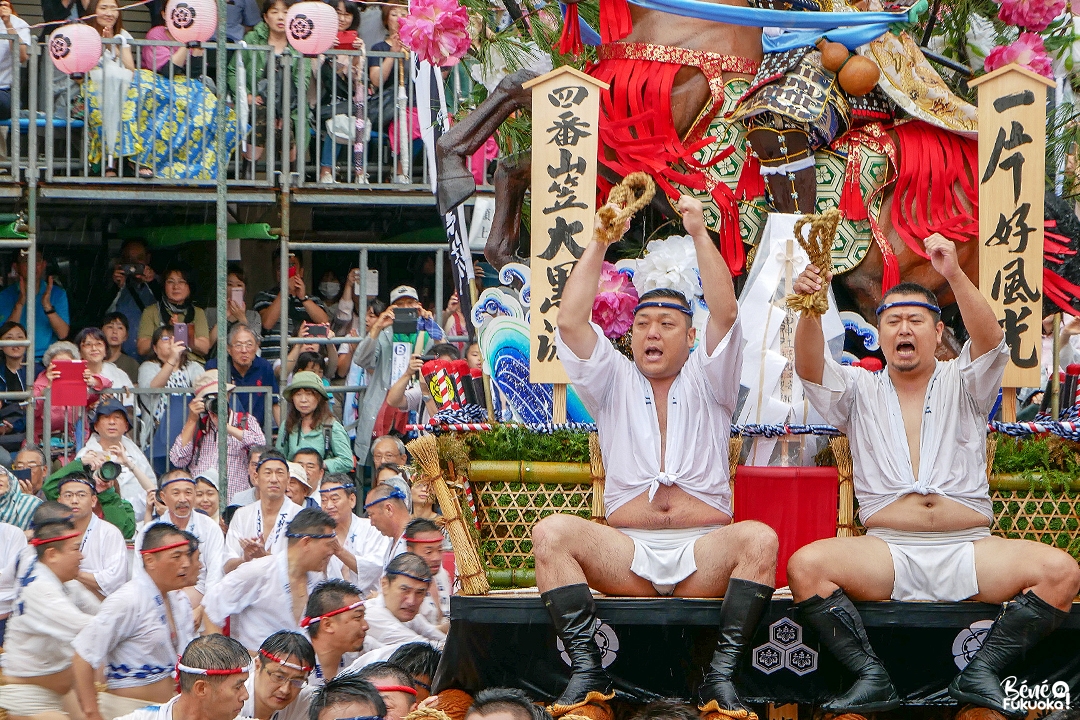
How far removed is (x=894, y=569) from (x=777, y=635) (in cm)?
44

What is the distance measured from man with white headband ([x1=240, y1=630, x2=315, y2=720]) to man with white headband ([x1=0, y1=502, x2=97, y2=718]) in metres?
0.77

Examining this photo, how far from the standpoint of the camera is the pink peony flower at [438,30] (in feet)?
20.0

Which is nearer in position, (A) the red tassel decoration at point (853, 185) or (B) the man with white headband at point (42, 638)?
(B) the man with white headband at point (42, 638)

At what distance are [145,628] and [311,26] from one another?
4762 mm

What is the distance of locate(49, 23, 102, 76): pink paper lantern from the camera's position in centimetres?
863

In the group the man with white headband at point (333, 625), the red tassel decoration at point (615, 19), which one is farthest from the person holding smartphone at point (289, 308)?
the man with white headband at point (333, 625)

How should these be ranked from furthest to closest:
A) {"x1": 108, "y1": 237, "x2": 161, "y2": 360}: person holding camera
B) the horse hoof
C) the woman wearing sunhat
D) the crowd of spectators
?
{"x1": 108, "y1": 237, "x2": 161, "y2": 360}: person holding camera
the woman wearing sunhat
the crowd of spectators
the horse hoof

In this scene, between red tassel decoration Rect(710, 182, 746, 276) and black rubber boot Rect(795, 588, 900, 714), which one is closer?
black rubber boot Rect(795, 588, 900, 714)

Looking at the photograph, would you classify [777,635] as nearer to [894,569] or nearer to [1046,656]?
[894,569]

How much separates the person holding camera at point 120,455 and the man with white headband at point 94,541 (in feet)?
3.47

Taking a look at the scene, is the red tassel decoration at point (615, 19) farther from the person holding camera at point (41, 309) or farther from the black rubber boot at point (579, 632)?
the person holding camera at point (41, 309)

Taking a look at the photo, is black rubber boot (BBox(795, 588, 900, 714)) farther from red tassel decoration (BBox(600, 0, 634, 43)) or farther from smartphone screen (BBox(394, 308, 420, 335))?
smartphone screen (BBox(394, 308, 420, 335))

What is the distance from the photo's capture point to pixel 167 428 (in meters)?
8.47

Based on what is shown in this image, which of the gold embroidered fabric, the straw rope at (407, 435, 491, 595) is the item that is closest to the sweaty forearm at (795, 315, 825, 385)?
the straw rope at (407, 435, 491, 595)
